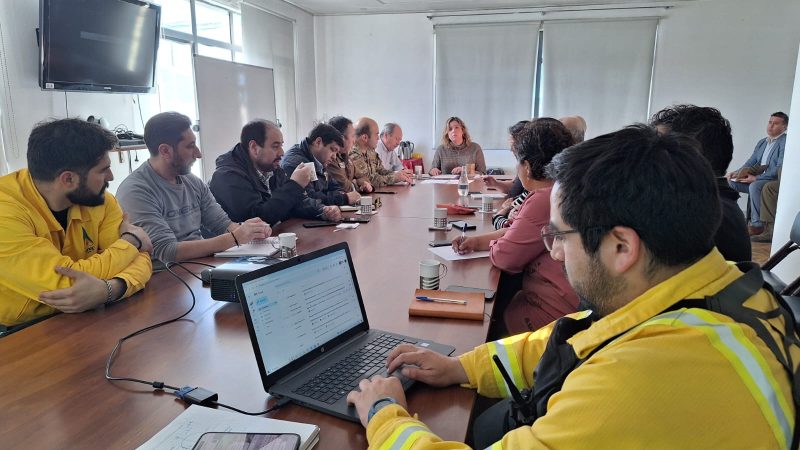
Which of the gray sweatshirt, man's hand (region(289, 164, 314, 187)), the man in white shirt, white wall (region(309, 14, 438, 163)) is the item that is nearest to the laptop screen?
the gray sweatshirt

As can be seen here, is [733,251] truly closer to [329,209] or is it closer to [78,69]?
[329,209]

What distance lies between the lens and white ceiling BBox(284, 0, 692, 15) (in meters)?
6.10

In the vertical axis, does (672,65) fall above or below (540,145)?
above

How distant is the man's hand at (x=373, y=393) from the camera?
96cm

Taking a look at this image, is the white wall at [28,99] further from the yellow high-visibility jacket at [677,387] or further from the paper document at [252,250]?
the yellow high-visibility jacket at [677,387]

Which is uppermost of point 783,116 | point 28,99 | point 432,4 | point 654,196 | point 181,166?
point 432,4

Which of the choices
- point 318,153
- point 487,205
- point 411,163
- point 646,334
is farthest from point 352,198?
point 411,163

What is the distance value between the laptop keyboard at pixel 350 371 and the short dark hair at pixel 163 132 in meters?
1.59

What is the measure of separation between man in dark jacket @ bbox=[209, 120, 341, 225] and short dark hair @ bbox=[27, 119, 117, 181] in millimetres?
1082

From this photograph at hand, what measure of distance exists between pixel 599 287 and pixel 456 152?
488cm

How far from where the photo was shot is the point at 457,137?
219 inches

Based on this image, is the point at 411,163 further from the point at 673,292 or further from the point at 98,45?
the point at 673,292

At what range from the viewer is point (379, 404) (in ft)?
3.12

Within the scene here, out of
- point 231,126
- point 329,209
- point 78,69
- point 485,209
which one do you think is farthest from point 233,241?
point 231,126
